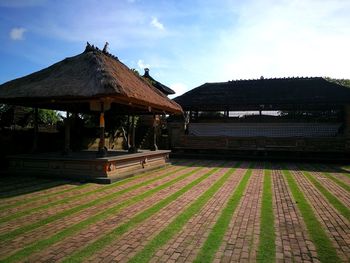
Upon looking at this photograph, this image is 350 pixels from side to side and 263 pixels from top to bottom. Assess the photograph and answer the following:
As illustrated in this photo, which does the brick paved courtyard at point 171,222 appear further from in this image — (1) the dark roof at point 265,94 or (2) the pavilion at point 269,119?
(1) the dark roof at point 265,94

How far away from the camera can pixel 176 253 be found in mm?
4590

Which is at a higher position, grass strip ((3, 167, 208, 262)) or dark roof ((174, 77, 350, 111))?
dark roof ((174, 77, 350, 111))

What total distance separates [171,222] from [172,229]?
442mm

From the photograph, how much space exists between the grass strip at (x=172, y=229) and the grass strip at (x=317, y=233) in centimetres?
239

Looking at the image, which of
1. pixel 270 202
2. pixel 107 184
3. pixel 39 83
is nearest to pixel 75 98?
pixel 39 83

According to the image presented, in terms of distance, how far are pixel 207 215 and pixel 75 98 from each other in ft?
22.4

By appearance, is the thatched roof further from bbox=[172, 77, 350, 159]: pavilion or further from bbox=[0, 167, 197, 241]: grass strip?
bbox=[172, 77, 350, 159]: pavilion

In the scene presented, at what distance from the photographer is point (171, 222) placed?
20.1 ft

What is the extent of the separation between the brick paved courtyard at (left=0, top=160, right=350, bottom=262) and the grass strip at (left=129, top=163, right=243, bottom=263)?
18 millimetres

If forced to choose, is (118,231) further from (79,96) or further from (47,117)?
(47,117)

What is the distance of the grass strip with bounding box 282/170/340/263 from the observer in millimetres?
4539

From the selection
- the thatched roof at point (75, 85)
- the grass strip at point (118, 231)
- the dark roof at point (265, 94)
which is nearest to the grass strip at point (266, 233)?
the grass strip at point (118, 231)

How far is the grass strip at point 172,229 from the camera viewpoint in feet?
14.7

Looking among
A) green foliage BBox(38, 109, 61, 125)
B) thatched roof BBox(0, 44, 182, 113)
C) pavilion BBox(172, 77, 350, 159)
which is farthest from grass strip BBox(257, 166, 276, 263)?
green foliage BBox(38, 109, 61, 125)
